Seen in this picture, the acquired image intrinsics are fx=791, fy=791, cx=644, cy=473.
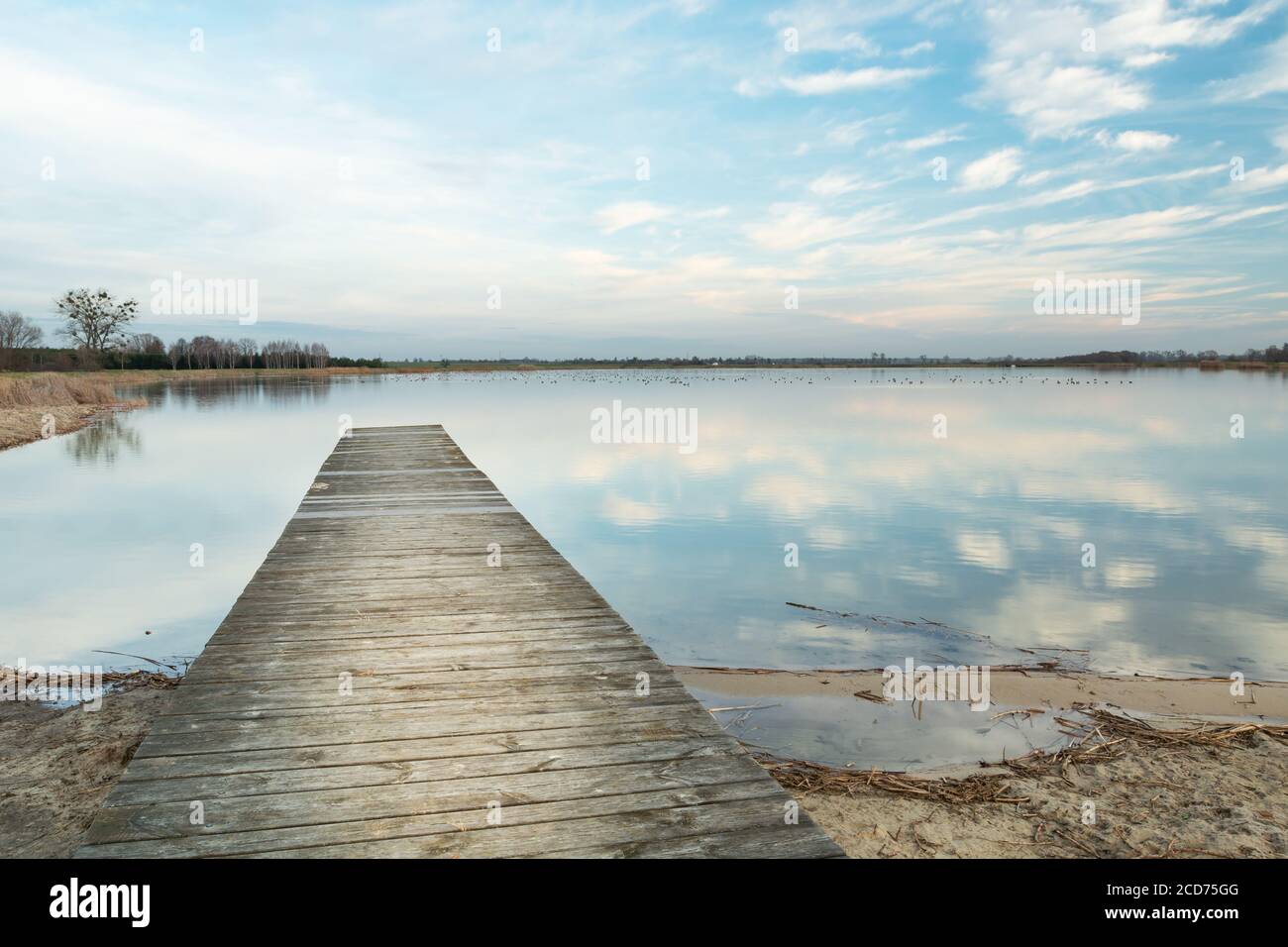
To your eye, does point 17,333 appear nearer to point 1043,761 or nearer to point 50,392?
point 50,392

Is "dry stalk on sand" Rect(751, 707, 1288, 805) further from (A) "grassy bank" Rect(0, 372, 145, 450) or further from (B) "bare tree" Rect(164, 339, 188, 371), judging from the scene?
(B) "bare tree" Rect(164, 339, 188, 371)

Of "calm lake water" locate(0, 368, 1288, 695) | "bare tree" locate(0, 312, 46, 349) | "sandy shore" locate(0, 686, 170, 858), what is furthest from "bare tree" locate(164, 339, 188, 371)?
"sandy shore" locate(0, 686, 170, 858)

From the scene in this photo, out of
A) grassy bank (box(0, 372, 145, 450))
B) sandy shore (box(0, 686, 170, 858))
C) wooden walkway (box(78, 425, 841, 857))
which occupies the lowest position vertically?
sandy shore (box(0, 686, 170, 858))

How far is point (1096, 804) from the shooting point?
4.64 metres

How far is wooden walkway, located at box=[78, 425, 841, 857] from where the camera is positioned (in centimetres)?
273

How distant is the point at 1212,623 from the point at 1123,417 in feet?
119

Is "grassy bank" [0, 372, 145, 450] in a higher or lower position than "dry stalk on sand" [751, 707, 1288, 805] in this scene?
higher

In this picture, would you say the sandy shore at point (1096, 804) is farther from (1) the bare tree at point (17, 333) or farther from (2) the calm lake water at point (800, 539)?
(1) the bare tree at point (17, 333)

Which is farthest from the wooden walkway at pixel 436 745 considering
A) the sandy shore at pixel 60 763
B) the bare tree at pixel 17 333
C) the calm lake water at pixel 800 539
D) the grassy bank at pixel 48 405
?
the bare tree at pixel 17 333

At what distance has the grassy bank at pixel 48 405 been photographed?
2965cm

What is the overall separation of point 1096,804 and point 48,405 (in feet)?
150

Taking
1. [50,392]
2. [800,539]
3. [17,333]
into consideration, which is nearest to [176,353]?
[17,333]

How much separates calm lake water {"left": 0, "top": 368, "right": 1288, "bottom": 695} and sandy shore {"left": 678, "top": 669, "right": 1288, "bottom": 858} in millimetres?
2394
